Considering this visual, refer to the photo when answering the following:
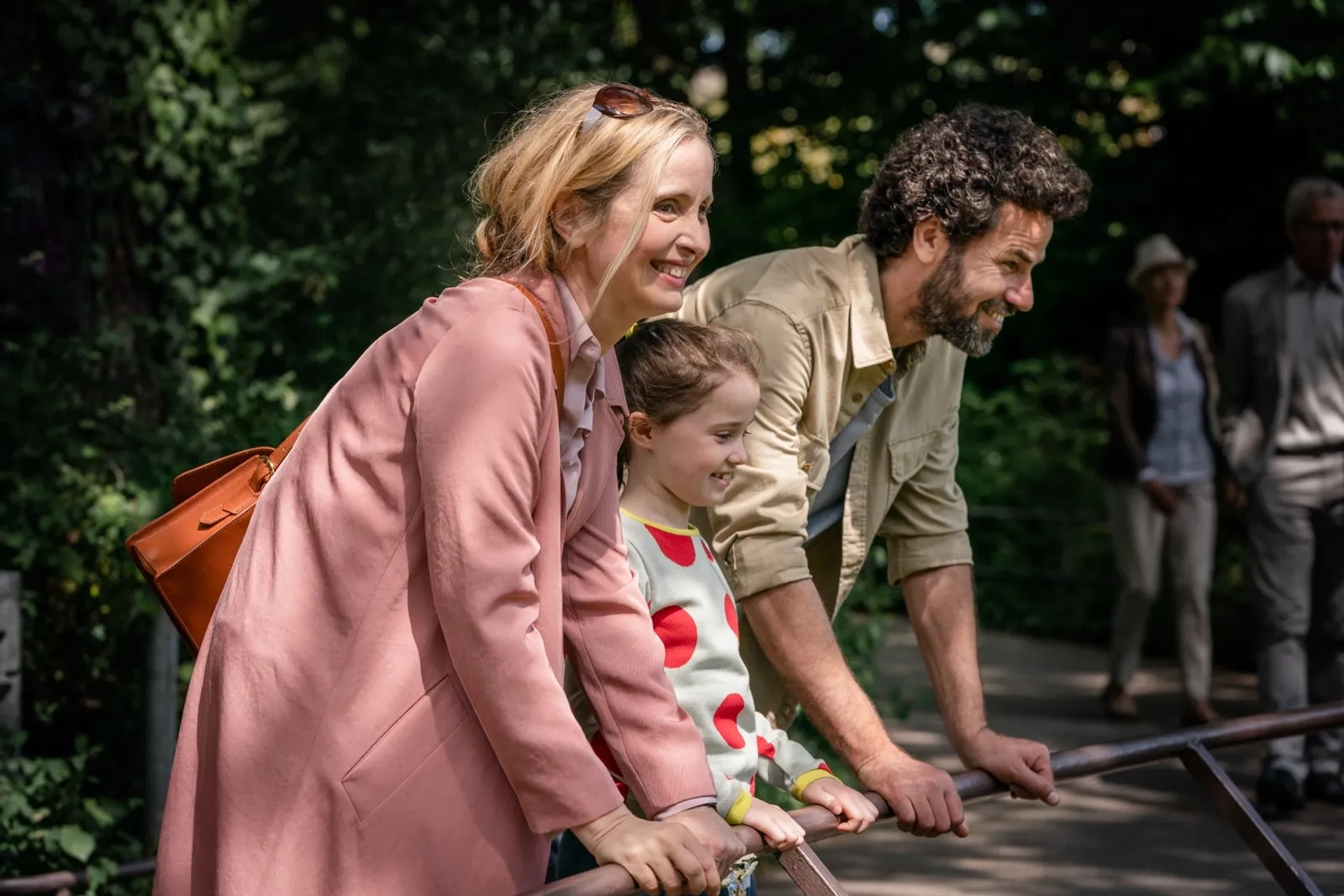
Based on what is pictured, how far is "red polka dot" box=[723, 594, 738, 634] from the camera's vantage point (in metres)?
2.58

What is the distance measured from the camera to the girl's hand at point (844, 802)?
2.34 m

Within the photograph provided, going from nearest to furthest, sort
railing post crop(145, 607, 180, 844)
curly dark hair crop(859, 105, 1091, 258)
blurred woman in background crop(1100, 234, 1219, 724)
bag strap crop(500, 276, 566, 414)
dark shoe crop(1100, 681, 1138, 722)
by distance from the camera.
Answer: bag strap crop(500, 276, 566, 414) < curly dark hair crop(859, 105, 1091, 258) < railing post crop(145, 607, 180, 844) < blurred woman in background crop(1100, 234, 1219, 724) < dark shoe crop(1100, 681, 1138, 722)

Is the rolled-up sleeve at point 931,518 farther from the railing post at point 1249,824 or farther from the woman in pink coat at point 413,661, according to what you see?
the woman in pink coat at point 413,661

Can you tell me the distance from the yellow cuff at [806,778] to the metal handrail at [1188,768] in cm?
5

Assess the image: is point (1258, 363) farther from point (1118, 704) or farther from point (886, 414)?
point (886, 414)

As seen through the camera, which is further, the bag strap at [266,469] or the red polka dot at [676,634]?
the red polka dot at [676,634]

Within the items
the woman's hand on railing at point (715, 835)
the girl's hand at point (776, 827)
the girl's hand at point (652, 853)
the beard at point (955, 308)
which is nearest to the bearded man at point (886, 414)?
the beard at point (955, 308)

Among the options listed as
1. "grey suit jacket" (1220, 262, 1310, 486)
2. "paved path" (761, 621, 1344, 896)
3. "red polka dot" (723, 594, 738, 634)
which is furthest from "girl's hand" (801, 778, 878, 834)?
"grey suit jacket" (1220, 262, 1310, 486)

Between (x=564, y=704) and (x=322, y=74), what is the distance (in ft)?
24.3

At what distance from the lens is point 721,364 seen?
2551mm

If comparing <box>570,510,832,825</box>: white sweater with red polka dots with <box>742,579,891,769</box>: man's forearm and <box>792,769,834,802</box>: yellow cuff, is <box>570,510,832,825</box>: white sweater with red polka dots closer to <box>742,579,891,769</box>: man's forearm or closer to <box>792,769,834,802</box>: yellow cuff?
<box>792,769,834,802</box>: yellow cuff

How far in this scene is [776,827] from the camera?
216cm

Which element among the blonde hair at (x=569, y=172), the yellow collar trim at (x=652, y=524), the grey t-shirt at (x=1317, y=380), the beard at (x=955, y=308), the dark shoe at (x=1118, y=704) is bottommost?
the dark shoe at (x=1118, y=704)

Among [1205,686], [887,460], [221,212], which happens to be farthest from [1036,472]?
[887,460]
